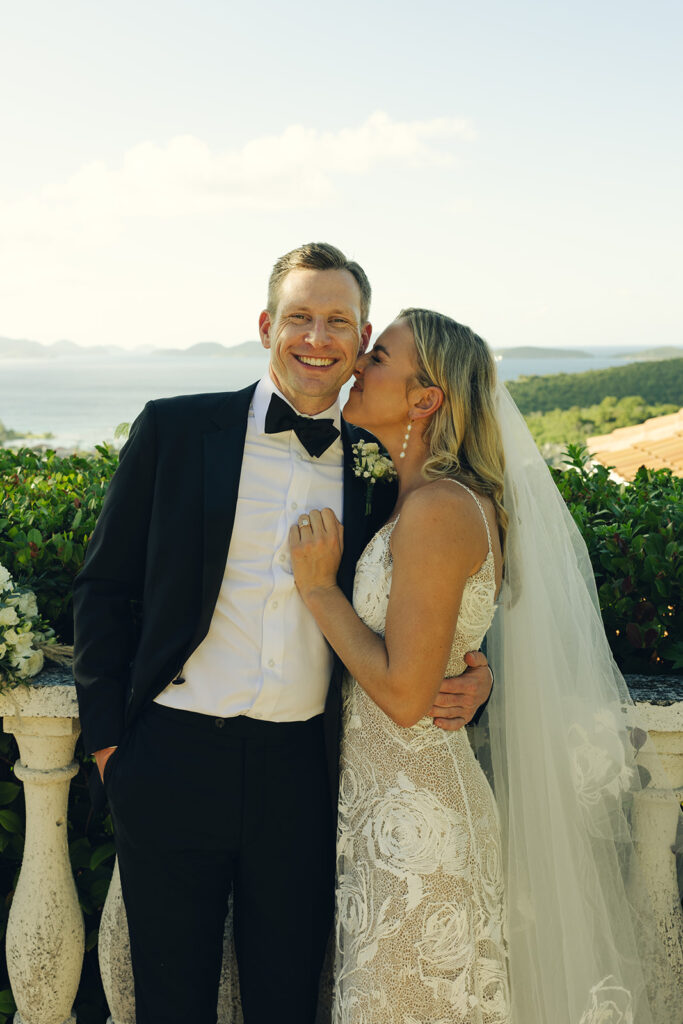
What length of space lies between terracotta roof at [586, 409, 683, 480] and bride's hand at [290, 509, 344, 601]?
6.09 m

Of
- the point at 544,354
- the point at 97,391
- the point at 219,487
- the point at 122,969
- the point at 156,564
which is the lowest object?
the point at 122,969

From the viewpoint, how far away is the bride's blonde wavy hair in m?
2.24

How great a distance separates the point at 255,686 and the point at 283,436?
2.45ft

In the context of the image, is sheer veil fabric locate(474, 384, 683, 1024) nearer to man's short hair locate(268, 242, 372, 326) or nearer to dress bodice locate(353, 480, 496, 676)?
dress bodice locate(353, 480, 496, 676)

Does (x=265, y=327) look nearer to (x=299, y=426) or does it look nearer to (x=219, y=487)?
(x=299, y=426)

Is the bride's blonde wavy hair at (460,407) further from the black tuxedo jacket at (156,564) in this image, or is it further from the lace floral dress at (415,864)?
the black tuxedo jacket at (156,564)

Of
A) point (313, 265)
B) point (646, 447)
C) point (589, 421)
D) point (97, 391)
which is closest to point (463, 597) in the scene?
point (313, 265)

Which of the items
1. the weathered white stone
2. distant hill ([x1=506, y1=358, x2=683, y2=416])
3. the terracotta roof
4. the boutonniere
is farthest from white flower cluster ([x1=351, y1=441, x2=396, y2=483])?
distant hill ([x1=506, y1=358, x2=683, y2=416])

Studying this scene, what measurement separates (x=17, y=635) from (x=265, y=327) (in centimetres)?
120

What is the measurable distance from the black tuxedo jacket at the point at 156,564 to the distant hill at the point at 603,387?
4052cm

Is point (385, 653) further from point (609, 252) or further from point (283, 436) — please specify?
point (609, 252)

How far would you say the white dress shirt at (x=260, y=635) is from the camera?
2.14 m

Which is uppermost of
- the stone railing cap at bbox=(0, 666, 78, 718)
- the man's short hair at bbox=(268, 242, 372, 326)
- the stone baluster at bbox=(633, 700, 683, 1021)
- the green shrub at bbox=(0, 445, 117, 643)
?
the man's short hair at bbox=(268, 242, 372, 326)

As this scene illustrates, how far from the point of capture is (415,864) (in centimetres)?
204
